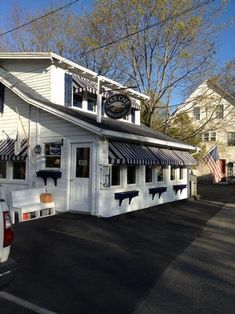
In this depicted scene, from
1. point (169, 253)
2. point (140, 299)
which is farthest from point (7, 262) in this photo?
point (169, 253)

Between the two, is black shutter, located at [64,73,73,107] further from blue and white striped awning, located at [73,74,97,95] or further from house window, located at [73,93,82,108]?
house window, located at [73,93,82,108]

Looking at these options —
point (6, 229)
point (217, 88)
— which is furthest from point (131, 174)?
point (217, 88)

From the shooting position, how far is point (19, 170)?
13.5 metres

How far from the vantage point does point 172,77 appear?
79.0ft

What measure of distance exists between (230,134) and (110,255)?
105ft

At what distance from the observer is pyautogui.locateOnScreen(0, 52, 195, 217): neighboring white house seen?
11.4m

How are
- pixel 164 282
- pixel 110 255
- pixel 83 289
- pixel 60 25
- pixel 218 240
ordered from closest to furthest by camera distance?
1. pixel 83 289
2. pixel 164 282
3. pixel 110 255
4. pixel 218 240
5. pixel 60 25

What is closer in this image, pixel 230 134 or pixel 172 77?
pixel 172 77

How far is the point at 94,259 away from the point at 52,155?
6118 millimetres

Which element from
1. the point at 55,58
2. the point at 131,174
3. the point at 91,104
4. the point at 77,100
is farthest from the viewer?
the point at 91,104

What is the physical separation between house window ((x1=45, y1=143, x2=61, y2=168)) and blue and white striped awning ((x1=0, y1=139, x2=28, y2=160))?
86cm

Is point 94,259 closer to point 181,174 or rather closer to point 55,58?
point 55,58

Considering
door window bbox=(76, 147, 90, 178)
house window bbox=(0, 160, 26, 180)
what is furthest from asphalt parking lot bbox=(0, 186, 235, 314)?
house window bbox=(0, 160, 26, 180)

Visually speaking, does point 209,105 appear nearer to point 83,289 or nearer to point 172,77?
point 172,77
